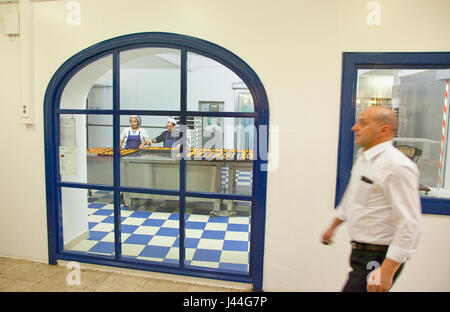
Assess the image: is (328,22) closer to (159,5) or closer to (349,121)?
(349,121)

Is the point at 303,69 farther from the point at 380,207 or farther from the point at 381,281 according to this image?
the point at 381,281

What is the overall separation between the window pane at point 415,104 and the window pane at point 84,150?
2922mm

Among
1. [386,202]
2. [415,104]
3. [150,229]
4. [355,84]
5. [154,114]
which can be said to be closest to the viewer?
[386,202]

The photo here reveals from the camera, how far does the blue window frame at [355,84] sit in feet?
8.30

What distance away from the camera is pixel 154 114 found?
9.88ft

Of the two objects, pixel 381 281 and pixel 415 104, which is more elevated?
pixel 415 104

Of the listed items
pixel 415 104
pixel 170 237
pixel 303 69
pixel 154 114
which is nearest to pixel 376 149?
pixel 303 69

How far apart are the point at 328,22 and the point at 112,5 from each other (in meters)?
1.95

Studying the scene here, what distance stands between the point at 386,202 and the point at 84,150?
11.5 feet

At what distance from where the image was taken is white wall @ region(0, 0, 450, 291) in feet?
8.40

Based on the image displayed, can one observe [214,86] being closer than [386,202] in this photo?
No

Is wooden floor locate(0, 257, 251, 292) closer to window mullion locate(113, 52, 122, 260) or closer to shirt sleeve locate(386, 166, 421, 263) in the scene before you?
window mullion locate(113, 52, 122, 260)

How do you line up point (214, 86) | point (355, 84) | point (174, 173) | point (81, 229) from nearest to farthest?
point (355, 84)
point (81, 229)
point (174, 173)
point (214, 86)

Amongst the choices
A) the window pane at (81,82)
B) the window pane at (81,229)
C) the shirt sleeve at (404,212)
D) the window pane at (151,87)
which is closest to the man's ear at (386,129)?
the shirt sleeve at (404,212)
